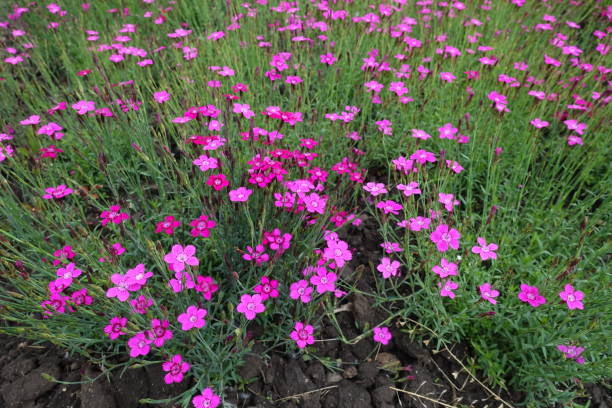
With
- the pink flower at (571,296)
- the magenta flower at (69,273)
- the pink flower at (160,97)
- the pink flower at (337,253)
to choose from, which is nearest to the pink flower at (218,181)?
the pink flower at (337,253)

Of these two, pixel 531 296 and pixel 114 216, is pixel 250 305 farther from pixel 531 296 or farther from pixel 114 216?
pixel 531 296

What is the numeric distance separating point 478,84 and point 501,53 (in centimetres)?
56

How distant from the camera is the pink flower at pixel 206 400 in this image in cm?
174

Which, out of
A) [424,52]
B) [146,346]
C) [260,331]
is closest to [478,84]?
[424,52]

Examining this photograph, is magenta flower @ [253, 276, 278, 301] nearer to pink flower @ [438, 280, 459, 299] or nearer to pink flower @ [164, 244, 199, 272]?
pink flower @ [164, 244, 199, 272]

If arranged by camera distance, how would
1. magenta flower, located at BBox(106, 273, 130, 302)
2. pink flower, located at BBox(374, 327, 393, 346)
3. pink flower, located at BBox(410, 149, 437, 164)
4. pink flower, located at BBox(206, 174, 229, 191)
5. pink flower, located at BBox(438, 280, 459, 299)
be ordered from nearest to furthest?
1. magenta flower, located at BBox(106, 273, 130, 302)
2. pink flower, located at BBox(206, 174, 229, 191)
3. pink flower, located at BBox(438, 280, 459, 299)
4. pink flower, located at BBox(374, 327, 393, 346)
5. pink flower, located at BBox(410, 149, 437, 164)

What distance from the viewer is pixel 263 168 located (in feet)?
6.66

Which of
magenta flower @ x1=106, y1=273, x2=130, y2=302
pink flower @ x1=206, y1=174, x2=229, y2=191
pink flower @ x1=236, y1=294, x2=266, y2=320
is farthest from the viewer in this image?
pink flower @ x1=206, y1=174, x2=229, y2=191

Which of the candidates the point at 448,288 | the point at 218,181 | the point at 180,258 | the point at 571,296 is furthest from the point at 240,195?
the point at 571,296

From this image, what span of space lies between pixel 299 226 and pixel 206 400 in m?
1.04

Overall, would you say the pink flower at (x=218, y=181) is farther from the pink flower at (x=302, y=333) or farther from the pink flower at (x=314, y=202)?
the pink flower at (x=302, y=333)

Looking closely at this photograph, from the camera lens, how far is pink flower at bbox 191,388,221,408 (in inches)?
68.6

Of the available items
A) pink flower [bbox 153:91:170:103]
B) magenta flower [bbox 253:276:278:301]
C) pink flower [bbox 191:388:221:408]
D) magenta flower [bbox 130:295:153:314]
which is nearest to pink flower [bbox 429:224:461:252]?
magenta flower [bbox 253:276:278:301]

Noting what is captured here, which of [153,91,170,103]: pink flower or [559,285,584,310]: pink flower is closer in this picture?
[559,285,584,310]: pink flower
